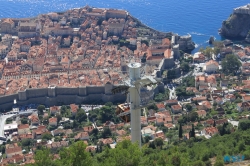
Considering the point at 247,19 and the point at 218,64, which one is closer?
the point at 218,64

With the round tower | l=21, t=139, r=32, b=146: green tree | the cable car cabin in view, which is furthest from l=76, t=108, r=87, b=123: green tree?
the round tower

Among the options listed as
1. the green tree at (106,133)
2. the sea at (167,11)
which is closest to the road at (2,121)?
the green tree at (106,133)

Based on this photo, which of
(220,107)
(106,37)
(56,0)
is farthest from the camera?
(56,0)

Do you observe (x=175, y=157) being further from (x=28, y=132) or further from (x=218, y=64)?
(x=218, y=64)

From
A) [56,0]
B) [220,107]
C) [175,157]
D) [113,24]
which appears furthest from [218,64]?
[56,0]

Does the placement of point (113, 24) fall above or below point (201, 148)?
above
